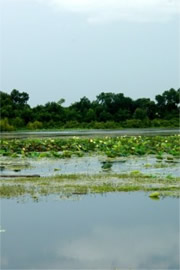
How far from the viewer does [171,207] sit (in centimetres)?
571

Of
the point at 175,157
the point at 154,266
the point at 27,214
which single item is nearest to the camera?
the point at 154,266

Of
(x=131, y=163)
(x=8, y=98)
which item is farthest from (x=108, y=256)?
(x=8, y=98)

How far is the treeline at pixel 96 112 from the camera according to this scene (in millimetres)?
39031

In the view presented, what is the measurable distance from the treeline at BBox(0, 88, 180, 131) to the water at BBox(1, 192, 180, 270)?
3172cm

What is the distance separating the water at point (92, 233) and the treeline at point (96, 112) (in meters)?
31.7

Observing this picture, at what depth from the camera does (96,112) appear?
42656mm

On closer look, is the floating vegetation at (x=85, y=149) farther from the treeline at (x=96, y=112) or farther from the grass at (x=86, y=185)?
the treeline at (x=96, y=112)

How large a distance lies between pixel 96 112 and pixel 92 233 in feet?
124

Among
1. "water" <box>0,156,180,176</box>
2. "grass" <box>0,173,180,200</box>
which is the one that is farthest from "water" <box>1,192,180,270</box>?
"water" <box>0,156,180,176</box>

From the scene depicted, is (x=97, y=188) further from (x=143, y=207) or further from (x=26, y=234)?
(x=26, y=234)

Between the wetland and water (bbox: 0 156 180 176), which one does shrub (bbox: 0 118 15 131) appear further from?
the wetland

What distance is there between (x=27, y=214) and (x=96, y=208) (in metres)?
0.76

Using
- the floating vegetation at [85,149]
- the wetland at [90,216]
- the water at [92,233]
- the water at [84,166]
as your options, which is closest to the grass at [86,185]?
the wetland at [90,216]

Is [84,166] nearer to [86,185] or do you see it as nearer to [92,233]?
[86,185]
